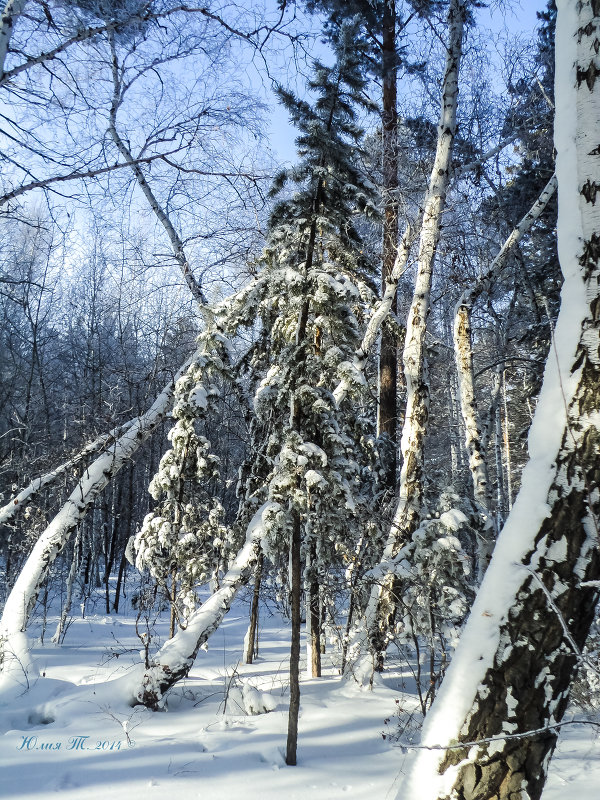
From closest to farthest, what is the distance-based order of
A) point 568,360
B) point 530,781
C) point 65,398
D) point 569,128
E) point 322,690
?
1. point 530,781
2. point 568,360
3. point 569,128
4. point 322,690
5. point 65,398

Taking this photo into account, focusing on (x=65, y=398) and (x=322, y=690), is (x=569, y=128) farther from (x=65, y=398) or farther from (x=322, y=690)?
(x=65, y=398)

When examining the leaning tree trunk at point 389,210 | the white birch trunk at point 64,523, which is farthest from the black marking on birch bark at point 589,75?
the white birch trunk at point 64,523

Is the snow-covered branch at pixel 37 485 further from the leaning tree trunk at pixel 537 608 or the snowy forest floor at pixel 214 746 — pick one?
the leaning tree trunk at pixel 537 608

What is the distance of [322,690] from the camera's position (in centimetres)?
626

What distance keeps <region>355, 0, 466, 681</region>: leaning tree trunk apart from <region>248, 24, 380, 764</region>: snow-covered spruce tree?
2.67ft

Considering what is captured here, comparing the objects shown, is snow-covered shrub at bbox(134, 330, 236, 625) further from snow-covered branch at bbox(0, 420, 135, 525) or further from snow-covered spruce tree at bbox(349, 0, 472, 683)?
snow-covered spruce tree at bbox(349, 0, 472, 683)

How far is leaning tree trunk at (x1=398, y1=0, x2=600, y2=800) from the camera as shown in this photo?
1973mm

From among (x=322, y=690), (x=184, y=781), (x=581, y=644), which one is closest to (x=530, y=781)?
(x=581, y=644)

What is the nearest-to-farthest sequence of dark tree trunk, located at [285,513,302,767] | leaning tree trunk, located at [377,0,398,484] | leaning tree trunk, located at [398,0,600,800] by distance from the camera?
leaning tree trunk, located at [398,0,600,800], dark tree trunk, located at [285,513,302,767], leaning tree trunk, located at [377,0,398,484]

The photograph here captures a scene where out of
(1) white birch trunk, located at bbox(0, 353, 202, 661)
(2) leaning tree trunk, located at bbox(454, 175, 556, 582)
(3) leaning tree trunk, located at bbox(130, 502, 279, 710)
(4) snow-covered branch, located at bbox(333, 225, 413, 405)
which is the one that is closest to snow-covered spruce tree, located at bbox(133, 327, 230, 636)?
(1) white birch trunk, located at bbox(0, 353, 202, 661)

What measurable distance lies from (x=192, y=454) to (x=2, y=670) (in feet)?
10.6

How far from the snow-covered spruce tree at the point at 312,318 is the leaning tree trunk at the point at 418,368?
81 centimetres

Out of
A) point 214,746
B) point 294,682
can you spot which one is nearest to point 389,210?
point 294,682

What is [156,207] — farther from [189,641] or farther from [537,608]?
[537,608]
